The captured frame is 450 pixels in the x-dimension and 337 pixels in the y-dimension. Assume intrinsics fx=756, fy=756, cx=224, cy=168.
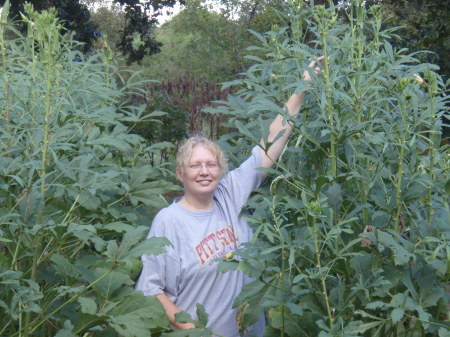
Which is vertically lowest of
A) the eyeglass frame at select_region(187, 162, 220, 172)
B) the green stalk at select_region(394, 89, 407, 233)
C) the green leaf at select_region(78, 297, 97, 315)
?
the green leaf at select_region(78, 297, 97, 315)

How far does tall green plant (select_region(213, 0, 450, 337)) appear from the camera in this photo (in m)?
2.64

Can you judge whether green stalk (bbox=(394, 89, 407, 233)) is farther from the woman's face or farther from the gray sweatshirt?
the woman's face

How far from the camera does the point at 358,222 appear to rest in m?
2.98

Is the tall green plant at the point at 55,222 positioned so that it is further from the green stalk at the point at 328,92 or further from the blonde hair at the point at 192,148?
the green stalk at the point at 328,92

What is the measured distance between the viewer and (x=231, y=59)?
1468cm

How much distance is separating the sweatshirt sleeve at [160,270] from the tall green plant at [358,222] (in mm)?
477

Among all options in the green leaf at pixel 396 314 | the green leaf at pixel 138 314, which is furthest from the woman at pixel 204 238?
the green leaf at pixel 396 314

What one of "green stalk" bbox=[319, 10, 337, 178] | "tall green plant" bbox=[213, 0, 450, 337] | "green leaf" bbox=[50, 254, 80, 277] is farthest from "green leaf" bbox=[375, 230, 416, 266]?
"green leaf" bbox=[50, 254, 80, 277]

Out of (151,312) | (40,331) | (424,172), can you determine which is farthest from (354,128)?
(40,331)

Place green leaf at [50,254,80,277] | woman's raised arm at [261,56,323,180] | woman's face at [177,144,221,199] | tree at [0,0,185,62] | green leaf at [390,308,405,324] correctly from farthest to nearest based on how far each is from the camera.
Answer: tree at [0,0,185,62] → woman's face at [177,144,221,199] → woman's raised arm at [261,56,323,180] → green leaf at [50,254,80,277] → green leaf at [390,308,405,324]

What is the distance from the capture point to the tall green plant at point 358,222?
2637 mm

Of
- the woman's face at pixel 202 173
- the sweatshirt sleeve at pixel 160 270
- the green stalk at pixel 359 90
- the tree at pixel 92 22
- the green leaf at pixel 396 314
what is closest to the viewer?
the green leaf at pixel 396 314

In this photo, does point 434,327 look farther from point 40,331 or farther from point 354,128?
point 40,331

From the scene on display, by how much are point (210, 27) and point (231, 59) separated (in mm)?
1302
